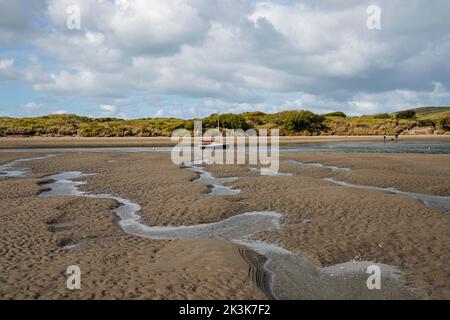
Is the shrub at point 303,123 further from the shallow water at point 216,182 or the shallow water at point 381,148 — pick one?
the shallow water at point 216,182

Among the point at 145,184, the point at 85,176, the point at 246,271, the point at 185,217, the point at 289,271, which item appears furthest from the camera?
the point at 85,176

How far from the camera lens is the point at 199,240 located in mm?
11930

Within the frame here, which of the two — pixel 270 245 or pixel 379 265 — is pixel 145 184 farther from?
pixel 379 265

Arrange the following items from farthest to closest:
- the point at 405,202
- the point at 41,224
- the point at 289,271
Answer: the point at 405,202, the point at 41,224, the point at 289,271

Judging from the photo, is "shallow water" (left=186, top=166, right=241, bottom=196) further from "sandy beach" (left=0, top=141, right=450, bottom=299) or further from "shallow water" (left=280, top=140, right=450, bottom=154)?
"shallow water" (left=280, top=140, right=450, bottom=154)

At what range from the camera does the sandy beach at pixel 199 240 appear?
8.51 metres

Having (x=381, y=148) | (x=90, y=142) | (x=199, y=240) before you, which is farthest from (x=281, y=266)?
(x=90, y=142)

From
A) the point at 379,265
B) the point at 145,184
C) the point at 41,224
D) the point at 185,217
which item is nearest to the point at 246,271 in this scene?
the point at 379,265

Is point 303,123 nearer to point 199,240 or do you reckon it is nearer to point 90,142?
point 90,142

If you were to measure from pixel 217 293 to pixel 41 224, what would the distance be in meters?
8.64

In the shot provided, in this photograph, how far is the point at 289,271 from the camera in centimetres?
971

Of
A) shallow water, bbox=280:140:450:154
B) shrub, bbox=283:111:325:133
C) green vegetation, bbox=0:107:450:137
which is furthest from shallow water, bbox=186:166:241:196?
shrub, bbox=283:111:325:133

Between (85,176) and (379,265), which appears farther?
(85,176)

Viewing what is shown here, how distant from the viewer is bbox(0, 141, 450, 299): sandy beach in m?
8.51
